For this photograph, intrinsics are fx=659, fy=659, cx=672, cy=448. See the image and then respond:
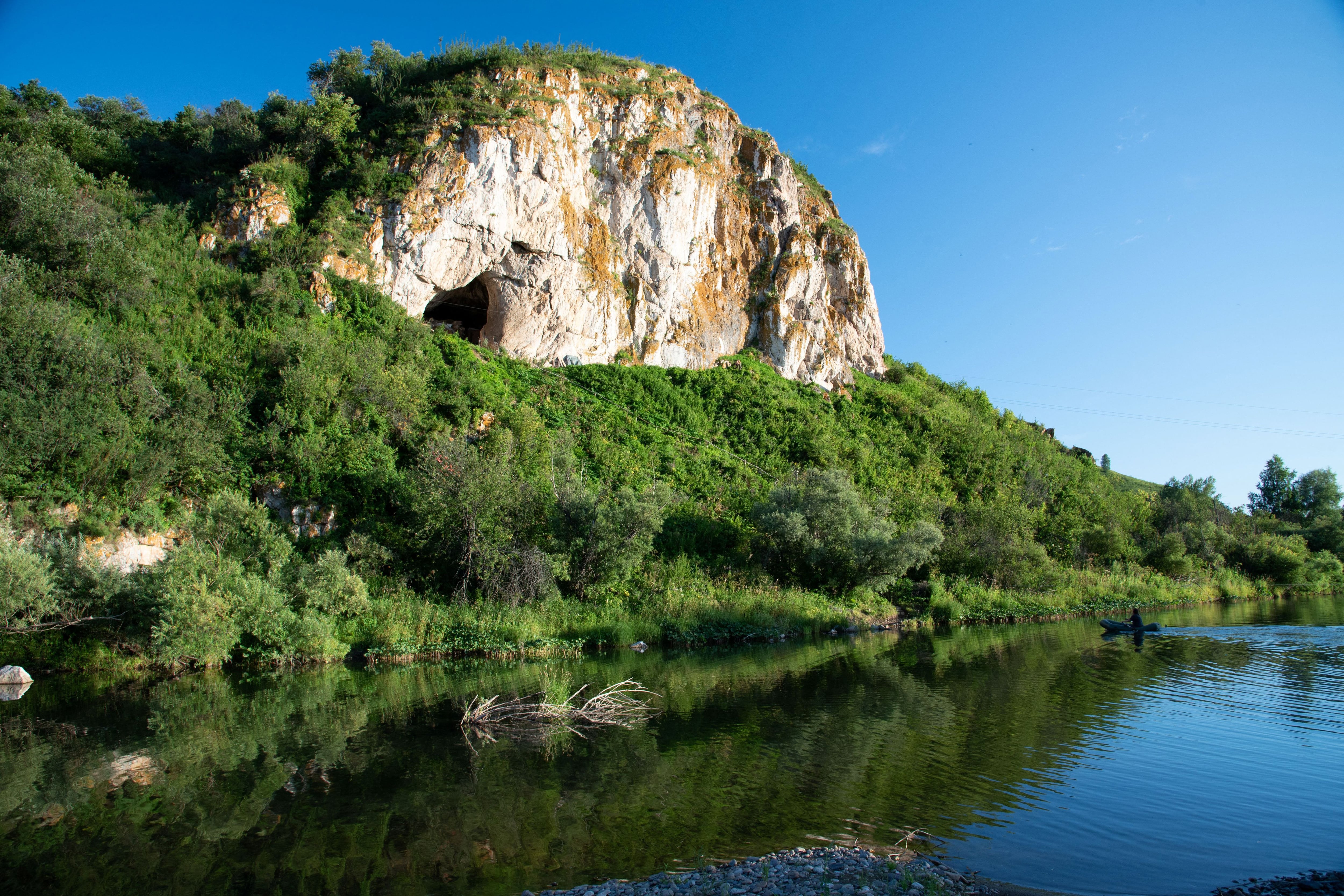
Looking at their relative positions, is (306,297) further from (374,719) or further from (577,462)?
(374,719)

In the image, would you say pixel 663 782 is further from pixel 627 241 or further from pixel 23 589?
pixel 627 241

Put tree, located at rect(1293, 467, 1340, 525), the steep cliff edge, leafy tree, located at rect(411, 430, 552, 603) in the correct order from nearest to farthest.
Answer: leafy tree, located at rect(411, 430, 552, 603) → the steep cliff edge → tree, located at rect(1293, 467, 1340, 525)

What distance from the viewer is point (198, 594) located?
1577 centimetres

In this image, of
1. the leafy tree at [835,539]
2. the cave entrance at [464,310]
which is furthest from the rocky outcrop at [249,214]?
the leafy tree at [835,539]

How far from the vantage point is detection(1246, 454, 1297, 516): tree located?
70.8 metres

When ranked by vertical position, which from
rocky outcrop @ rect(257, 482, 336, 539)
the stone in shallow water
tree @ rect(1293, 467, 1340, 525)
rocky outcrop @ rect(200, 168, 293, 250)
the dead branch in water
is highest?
rocky outcrop @ rect(200, 168, 293, 250)

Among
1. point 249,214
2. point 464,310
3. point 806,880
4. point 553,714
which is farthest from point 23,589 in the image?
point 464,310

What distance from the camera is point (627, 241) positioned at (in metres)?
40.8

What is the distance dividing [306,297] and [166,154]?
18960 mm

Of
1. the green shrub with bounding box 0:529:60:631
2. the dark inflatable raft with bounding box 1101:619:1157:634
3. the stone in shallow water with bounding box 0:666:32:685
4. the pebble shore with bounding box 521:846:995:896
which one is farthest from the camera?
the dark inflatable raft with bounding box 1101:619:1157:634

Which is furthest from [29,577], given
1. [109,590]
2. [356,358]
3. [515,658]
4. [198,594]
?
[356,358]

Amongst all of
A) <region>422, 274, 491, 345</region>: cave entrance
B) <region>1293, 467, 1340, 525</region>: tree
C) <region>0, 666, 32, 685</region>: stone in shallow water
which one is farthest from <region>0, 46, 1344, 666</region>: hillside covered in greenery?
<region>1293, 467, 1340, 525</region>: tree

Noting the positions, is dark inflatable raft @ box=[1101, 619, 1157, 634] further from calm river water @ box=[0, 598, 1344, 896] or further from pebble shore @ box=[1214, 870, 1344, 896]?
pebble shore @ box=[1214, 870, 1344, 896]

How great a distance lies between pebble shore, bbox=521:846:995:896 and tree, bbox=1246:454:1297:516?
87.4 metres
